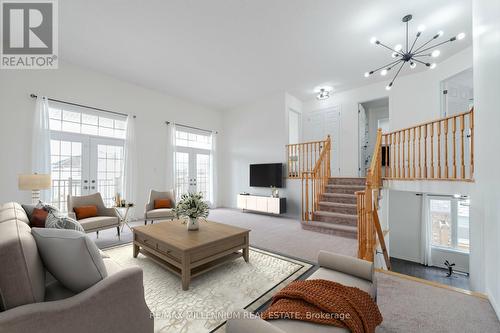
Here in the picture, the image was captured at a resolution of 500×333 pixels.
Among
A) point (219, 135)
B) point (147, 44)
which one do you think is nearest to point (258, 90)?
point (219, 135)

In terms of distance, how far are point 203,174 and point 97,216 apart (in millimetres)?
3936

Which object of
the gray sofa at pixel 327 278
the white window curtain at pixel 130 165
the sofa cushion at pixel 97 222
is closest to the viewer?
the gray sofa at pixel 327 278

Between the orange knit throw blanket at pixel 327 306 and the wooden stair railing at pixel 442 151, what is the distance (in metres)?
2.87

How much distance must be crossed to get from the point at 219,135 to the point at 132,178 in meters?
3.57

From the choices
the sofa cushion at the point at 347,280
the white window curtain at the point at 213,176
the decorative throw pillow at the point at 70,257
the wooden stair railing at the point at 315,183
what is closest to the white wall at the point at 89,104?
the white window curtain at the point at 213,176

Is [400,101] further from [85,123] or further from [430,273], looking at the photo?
[85,123]

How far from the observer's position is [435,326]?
1698 mm

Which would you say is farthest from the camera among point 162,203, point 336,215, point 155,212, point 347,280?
point 162,203

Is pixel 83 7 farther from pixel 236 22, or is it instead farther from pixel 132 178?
pixel 132 178

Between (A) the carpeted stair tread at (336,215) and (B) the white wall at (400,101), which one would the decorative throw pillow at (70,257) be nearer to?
(A) the carpeted stair tread at (336,215)

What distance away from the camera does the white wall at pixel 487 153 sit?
1.98 metres

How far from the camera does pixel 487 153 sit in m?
2.27

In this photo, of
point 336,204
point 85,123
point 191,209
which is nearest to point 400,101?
point 336,204

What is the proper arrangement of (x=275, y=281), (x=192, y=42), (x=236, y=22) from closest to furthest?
1. (x=275, y=281)
2. (x=236, y=22)
3. (x=192, y=42)
